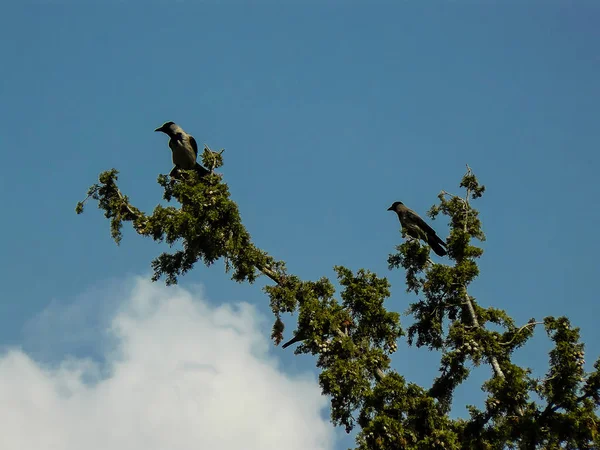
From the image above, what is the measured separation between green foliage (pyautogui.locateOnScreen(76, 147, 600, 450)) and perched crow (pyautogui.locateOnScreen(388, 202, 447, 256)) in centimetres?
119

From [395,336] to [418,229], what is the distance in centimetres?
418

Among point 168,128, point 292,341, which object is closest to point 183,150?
point 168,128

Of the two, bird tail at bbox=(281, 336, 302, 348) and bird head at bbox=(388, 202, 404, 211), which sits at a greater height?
bird head at bbox=(388, 202, 404, 211)

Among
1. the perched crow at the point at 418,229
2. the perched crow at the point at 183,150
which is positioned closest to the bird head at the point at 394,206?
the perched crow at the point at 418,229

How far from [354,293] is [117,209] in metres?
4.59

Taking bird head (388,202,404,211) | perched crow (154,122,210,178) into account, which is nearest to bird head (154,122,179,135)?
perched crow (154,122,210,178)

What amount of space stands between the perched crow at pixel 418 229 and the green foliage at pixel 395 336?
119cm

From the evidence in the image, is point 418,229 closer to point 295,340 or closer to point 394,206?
point 394,206

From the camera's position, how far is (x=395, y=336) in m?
12.1

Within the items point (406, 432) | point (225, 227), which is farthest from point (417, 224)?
point (406, 432)

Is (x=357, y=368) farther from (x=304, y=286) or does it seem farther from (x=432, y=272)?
(x=432, y=272)

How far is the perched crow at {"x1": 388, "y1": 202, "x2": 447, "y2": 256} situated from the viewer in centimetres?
1533

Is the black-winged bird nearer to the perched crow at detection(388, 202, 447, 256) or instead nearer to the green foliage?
the green foliage

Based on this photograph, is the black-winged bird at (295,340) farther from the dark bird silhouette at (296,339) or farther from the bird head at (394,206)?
the bird head at (394,206)
